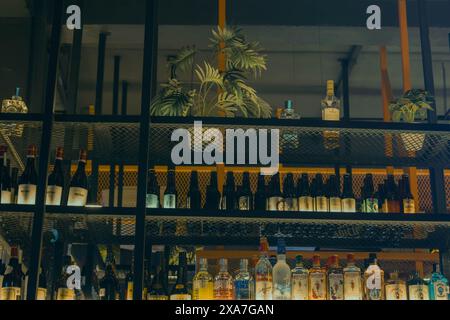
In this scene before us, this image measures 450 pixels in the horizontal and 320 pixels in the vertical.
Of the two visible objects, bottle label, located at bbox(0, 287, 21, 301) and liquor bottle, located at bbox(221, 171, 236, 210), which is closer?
bottle label, located at bbox(0, 287, 21, 301)

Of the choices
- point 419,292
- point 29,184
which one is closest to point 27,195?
point 29,184

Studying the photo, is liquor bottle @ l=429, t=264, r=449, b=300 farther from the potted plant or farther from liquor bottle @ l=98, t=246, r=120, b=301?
liquor bottle @ l=98, t=246, r=120, b=301

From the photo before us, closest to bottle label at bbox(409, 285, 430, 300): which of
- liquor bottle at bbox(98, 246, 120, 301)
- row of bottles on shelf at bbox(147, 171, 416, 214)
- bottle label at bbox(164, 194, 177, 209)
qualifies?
row of bottles on shelf at bbox(147, 171, 416, 214)

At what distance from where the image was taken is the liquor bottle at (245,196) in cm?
310

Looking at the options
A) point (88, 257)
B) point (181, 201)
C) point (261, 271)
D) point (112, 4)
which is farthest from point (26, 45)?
point (261, 271)

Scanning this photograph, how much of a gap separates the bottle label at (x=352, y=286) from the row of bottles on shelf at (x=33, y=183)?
982mm

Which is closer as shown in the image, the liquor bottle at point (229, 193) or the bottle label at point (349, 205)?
the bottle label at point (349, 205)

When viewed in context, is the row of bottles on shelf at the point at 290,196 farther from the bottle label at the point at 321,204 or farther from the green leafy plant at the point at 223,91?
the green leafy plant at the point at 223,91

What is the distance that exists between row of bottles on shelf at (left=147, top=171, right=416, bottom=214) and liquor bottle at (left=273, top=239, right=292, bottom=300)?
0.22 m

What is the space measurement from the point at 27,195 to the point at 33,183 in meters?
0.41

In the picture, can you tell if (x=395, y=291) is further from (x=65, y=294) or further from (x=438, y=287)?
(x=65, y=294)

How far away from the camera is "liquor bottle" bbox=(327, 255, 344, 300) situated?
8.66ft

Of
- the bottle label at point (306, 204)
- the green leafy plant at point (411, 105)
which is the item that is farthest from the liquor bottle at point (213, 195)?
the green leafy plant at point (411, 105)

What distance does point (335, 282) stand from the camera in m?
2.65
